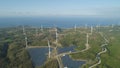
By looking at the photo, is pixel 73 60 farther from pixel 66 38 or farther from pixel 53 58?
pixel 66 38

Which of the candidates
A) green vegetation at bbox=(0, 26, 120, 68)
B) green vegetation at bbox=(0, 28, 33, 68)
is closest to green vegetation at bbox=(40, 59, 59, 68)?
green vegetation at bbox=(0, 26, 120, 68)

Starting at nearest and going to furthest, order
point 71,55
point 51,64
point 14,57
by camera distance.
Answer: point 51,64 → point 14,57 → point 71,55

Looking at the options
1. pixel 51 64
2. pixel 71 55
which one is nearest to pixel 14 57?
pixel 51 64

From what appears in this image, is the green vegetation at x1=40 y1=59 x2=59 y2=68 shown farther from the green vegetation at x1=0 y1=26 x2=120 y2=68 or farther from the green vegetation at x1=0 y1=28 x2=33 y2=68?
the green vegetation at x1=0 y1=28 x2=33 y2=68

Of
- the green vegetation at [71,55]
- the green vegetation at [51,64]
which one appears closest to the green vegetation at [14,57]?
the green vegetation at [71,55]

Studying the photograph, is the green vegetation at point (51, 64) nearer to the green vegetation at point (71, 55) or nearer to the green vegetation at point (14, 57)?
the green vegetation at point (71, 55)

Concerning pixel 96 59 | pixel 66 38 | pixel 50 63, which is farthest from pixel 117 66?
pixel 66 38

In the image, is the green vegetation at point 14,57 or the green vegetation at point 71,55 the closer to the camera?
the green vegetation at point 14,57

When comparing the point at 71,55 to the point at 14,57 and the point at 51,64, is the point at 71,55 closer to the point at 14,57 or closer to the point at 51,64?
the point at 51,64

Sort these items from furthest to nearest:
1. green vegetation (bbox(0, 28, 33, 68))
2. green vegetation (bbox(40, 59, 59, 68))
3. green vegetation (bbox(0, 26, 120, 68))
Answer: green vegetation (bbox(0, 26, 120, 68)) → green vegetation (bbox(0, 28, 33, 68)) → green vegetation (bbox(40, 59, 59, 68))

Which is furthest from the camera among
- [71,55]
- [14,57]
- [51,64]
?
[71,55]

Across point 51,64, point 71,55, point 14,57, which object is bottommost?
point 71,55
